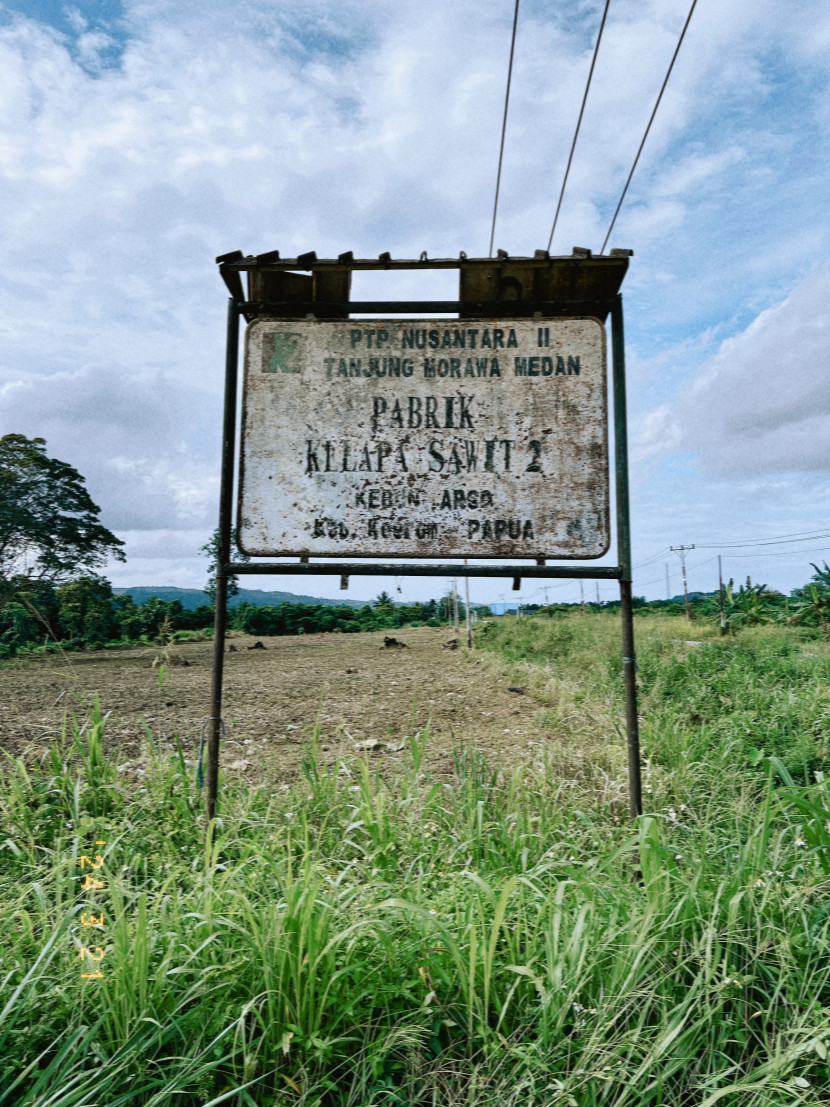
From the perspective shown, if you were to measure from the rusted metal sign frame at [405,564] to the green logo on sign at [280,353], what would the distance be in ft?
0.50

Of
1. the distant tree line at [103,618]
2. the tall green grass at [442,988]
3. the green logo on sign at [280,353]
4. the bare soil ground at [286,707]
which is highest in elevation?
the green logo on sign at [280,353]

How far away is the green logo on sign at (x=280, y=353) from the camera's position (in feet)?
11.6

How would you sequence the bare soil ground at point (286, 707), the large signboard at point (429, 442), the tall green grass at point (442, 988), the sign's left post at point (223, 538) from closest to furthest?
the tall green grass at point (442, 988) → the sign's left post at point (223, 538) → the large signboard at point (429, 442) → the bare soil ground at point (286, 707)

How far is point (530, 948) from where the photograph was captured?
1.95 meters

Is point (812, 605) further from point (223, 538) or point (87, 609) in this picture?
point (223, 538)

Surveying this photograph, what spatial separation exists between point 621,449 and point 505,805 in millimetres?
1855

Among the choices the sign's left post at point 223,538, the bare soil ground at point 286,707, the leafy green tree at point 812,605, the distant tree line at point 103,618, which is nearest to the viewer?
the sign's left post at point 223,538

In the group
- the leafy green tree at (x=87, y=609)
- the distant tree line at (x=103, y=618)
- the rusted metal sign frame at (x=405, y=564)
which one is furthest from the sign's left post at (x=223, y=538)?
the leafy green tree at (x=87, y=609)

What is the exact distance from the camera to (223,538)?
11.2ft

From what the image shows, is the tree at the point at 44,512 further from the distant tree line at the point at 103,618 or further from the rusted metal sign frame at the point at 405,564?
the rusted metal sign frame at the point at 405,564

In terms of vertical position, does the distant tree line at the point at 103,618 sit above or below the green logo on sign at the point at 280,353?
below

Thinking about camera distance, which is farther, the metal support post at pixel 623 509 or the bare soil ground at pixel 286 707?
the bare soil ground at pixel 286 707

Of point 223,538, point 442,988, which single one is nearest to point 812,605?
point 223,538

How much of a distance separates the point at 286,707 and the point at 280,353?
450 centimetres
